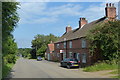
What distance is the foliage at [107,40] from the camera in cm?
2397

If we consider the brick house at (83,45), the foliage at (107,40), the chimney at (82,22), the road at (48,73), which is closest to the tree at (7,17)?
the road at (48,73)

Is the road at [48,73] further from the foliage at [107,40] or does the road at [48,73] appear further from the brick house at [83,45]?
the brick house at [83,45]

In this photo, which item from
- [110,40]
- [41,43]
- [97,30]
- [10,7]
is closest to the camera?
[10,7]

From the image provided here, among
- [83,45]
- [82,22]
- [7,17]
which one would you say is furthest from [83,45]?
[7,17]

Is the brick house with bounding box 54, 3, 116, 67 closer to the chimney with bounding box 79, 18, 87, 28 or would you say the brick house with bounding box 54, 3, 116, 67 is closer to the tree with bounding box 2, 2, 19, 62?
the chimney with bounding box 79, 18, 87, 28

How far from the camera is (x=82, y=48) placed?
30.5 metres

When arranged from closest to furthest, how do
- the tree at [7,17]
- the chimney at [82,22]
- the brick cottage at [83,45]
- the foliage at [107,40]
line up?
the tree at [7,17] < the foliage at [107,40] < the brick cottage at [83,45] < the chimney at [82,22]

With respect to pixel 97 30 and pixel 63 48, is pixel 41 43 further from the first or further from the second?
pixel 97 30

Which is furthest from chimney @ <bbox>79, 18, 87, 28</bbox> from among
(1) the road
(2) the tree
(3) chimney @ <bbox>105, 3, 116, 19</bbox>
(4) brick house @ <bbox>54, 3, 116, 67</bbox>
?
(2) the tree

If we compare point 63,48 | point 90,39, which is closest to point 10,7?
point 90,39

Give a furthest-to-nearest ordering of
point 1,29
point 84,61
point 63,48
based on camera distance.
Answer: point 63,48 → point 84,61 → point 1,29

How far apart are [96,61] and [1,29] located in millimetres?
17560

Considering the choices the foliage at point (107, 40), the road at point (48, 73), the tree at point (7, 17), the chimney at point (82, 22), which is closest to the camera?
the tree at point (7, 17)

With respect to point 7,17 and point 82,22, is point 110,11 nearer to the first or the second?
point 82,22
